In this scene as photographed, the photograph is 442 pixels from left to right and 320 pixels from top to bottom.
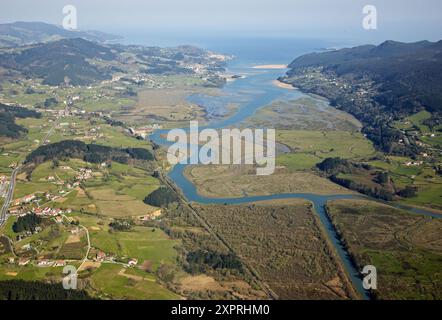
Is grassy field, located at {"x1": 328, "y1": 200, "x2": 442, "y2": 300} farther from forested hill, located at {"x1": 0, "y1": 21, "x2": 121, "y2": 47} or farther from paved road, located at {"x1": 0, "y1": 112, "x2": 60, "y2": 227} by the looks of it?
forested hill, located at {"x1": 0, "y1": 21, "x2": 121, "y2": 47}

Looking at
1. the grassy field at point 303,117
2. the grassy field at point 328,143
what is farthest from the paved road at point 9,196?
the grassy field at point 303,117

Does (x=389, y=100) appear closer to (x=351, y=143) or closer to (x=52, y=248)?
(x=351, y=143)

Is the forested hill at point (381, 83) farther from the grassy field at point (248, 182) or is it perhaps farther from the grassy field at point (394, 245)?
the grassy field at point (394, 245)

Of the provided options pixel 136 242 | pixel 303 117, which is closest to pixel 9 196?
pixel 136 242

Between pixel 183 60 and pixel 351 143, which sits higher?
pixel 183 60

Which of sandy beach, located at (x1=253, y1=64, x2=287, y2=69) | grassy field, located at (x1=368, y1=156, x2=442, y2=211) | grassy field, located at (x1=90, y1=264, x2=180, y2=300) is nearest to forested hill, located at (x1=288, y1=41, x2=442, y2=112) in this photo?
sandy beach, located at (x1=253, y1=64, x2=287, y2=69)

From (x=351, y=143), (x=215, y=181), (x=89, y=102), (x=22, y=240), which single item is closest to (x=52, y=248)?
(x=22, y=240)
